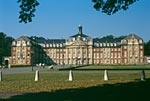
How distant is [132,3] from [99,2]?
1376 mm

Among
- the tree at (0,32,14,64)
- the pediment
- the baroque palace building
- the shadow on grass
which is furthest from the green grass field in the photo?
the pediment

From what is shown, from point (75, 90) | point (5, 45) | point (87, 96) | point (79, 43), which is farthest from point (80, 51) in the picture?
point (87, 96)

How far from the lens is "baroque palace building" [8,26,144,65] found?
518ft

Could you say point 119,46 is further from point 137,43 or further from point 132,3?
point 132,3

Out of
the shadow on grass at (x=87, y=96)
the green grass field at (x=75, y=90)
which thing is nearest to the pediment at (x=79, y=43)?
the green grass field at (x=75, y=90)

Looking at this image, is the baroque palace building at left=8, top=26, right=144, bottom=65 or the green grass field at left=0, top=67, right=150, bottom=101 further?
the baroque palace building at left=8, top=26, right=144, bottom=65

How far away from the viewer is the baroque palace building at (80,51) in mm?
157875

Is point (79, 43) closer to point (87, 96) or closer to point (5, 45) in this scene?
point (5, 45)

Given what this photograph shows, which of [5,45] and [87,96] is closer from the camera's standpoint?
[87,96]

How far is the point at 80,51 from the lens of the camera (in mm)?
163875

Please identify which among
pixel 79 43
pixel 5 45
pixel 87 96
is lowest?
pixel 87 96

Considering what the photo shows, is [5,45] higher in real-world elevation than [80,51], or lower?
higher

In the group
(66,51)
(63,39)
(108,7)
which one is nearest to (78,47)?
(66,51)

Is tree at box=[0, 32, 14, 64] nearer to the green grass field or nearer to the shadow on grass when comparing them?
the green grass field
